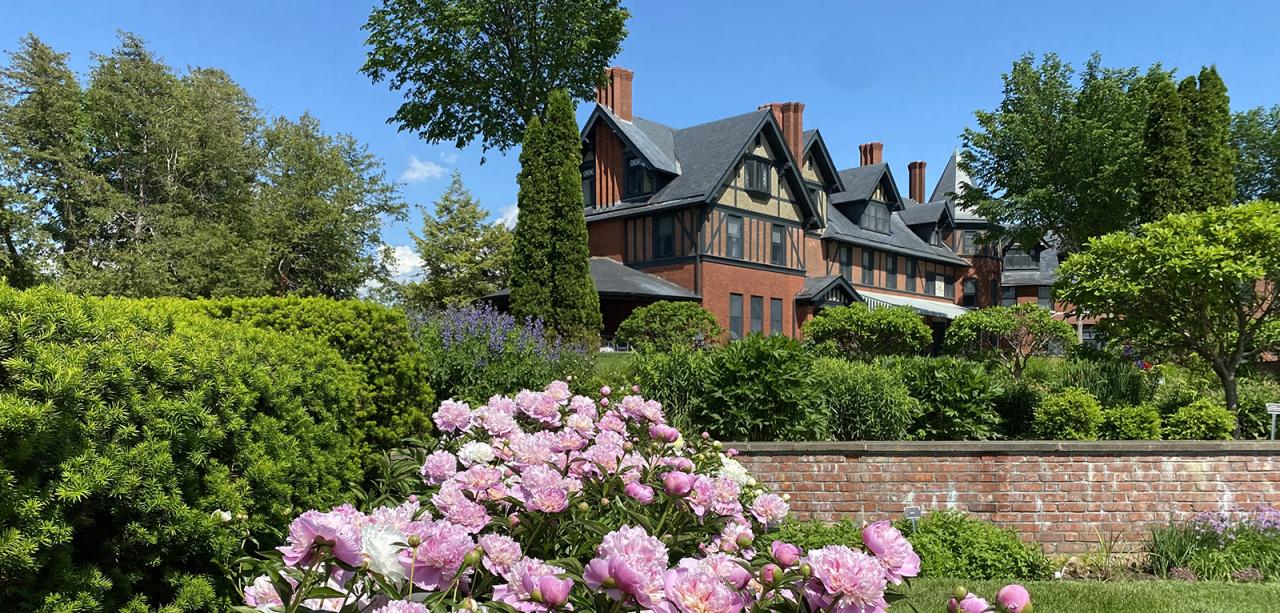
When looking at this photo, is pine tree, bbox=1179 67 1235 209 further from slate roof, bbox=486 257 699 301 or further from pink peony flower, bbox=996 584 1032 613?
pink peony flower, bbox=996 584 1032 613

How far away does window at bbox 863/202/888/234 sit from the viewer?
35.5 meters

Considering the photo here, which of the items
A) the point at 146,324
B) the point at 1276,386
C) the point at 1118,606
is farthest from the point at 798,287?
the point at 146,324

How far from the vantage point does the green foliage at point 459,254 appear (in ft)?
101

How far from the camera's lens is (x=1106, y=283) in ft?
28.5

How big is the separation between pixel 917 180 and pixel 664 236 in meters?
26.0

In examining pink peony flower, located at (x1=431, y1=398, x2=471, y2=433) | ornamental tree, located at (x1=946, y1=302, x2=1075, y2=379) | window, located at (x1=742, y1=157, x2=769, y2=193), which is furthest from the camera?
window, located at (x1=742, y1=157, x2=769, y2=193)

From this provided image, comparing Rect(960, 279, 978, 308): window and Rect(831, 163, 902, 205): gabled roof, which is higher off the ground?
Rect(831, 163, 902, 205): gabled roof

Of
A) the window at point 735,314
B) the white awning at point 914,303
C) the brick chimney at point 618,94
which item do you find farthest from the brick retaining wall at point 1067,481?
the white awning at point 914,303

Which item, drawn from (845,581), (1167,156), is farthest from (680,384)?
(1167,156)

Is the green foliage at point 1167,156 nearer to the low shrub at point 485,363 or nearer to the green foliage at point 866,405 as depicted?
the green foliage at point 866,405

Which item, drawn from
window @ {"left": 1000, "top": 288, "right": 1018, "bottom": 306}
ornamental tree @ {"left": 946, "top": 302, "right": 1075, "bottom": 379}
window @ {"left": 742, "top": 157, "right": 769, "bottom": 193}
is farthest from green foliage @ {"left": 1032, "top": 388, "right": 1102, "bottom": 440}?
window @ {"left": 1000, "top": 288, "right": 1018, "bottom": 306}

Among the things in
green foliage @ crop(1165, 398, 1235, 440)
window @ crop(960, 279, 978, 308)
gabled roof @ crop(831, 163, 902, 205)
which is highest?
gabled roof @ crop(831, 163, 902, 205)

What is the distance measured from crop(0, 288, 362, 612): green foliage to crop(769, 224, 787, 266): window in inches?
1006

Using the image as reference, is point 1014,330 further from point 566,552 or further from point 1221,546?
point 566,552
